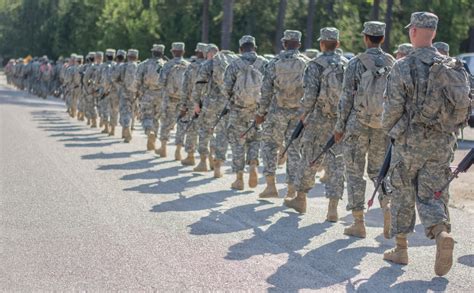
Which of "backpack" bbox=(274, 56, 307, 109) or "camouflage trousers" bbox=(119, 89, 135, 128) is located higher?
"backpack" bbox=(274, 56, 307, 109)

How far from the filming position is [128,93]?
59.2ft

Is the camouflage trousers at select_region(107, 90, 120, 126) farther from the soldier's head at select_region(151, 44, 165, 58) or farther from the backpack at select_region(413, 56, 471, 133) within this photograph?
the backpack at select_region(413, 56, 471, 133)

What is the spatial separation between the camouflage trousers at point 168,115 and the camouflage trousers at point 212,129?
5.77 feet

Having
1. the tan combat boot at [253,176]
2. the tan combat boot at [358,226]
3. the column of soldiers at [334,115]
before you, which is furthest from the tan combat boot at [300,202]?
the tan combat boot at [253,176]

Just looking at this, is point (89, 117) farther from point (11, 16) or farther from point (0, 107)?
point (11, 16)

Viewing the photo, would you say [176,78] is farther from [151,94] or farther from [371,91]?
[371,91]

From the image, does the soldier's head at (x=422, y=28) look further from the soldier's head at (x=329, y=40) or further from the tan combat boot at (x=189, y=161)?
the tan combat boot at (x=189, y=161)

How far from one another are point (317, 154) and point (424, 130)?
2.67 m

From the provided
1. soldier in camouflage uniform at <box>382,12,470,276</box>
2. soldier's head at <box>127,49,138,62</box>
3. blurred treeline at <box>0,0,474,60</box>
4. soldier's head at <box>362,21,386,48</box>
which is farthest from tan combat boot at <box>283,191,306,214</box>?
blurred treeline at <box>0,0,474,60</box>

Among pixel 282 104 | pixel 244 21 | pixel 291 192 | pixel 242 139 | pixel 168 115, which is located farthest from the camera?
pixel 244 21

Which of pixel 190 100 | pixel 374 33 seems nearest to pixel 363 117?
pixel 374 33

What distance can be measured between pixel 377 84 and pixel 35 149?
31.1 ft

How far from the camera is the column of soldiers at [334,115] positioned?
6.82 metres

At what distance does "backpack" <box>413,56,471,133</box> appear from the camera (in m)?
6.67
